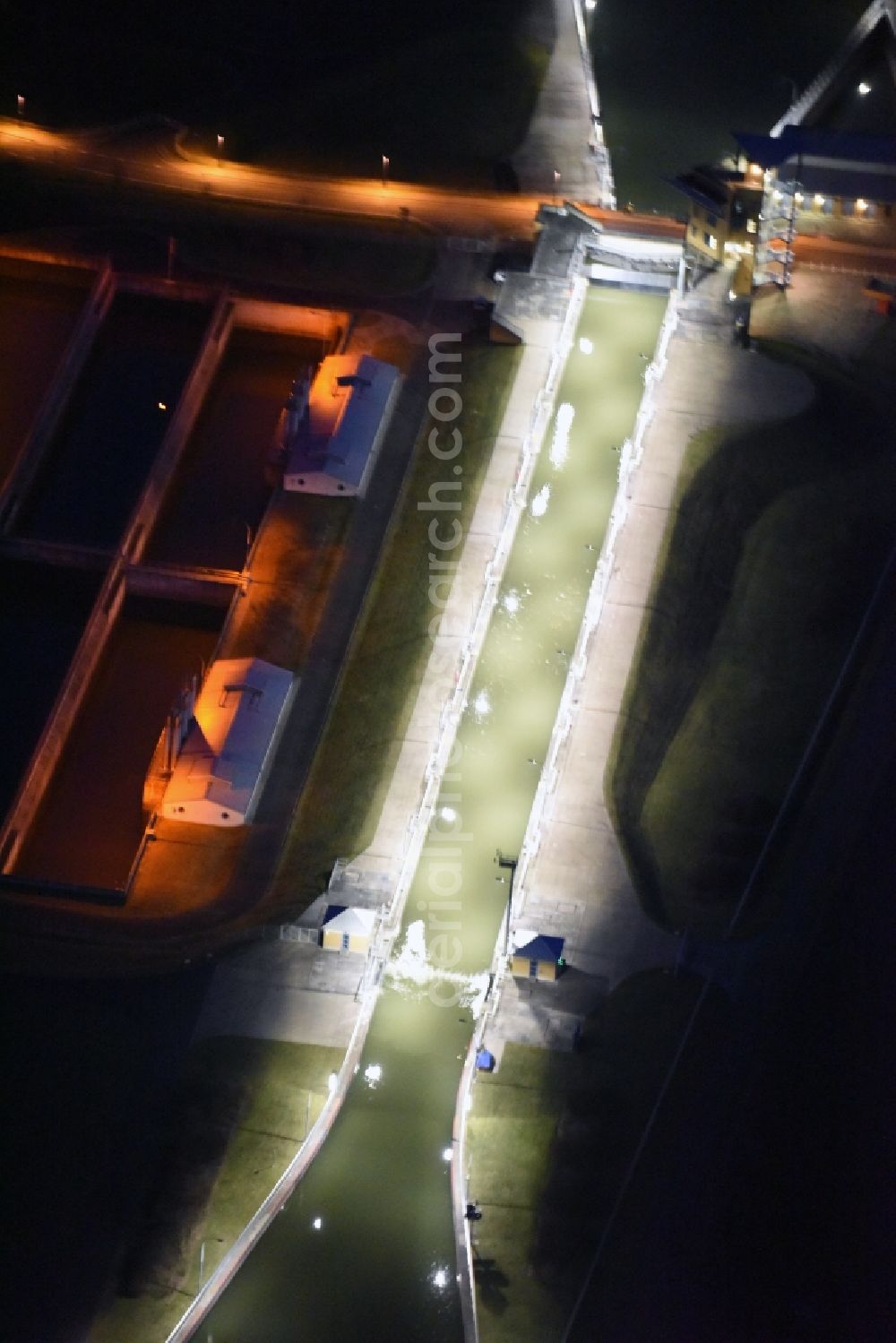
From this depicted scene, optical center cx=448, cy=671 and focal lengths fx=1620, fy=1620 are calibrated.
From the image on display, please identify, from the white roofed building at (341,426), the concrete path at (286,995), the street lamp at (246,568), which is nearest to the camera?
the concrete path at (286,995)

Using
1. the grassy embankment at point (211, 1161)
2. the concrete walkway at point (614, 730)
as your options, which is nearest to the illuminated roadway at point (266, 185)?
the concrete walkway at point (614, 730)

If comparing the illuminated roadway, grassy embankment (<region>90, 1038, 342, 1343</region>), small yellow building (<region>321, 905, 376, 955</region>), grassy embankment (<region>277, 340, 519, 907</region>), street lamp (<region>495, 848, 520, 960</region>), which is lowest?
grassy embankment (<region>90, 1038, 342, 1343</region>)

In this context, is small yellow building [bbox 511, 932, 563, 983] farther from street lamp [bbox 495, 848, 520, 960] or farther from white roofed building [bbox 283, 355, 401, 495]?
white roofed building [bbox 283, 355, 401, 495]

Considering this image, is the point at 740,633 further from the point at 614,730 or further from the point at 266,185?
the point at 266,185

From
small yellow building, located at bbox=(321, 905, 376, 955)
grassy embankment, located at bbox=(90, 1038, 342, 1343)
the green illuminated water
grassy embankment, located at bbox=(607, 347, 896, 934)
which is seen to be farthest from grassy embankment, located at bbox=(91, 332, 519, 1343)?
grassy embankment, located at bbox=(607, 347, 896, 934)

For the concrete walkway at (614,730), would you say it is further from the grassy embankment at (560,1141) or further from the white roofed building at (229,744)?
the white roofed building at (229,744)

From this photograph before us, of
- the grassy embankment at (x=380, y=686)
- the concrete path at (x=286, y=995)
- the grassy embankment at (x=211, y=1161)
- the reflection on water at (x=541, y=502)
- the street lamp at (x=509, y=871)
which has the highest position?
the reflection on water at (x=541, y=502)

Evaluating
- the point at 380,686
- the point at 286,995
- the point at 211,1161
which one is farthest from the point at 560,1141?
the point at 380,686
